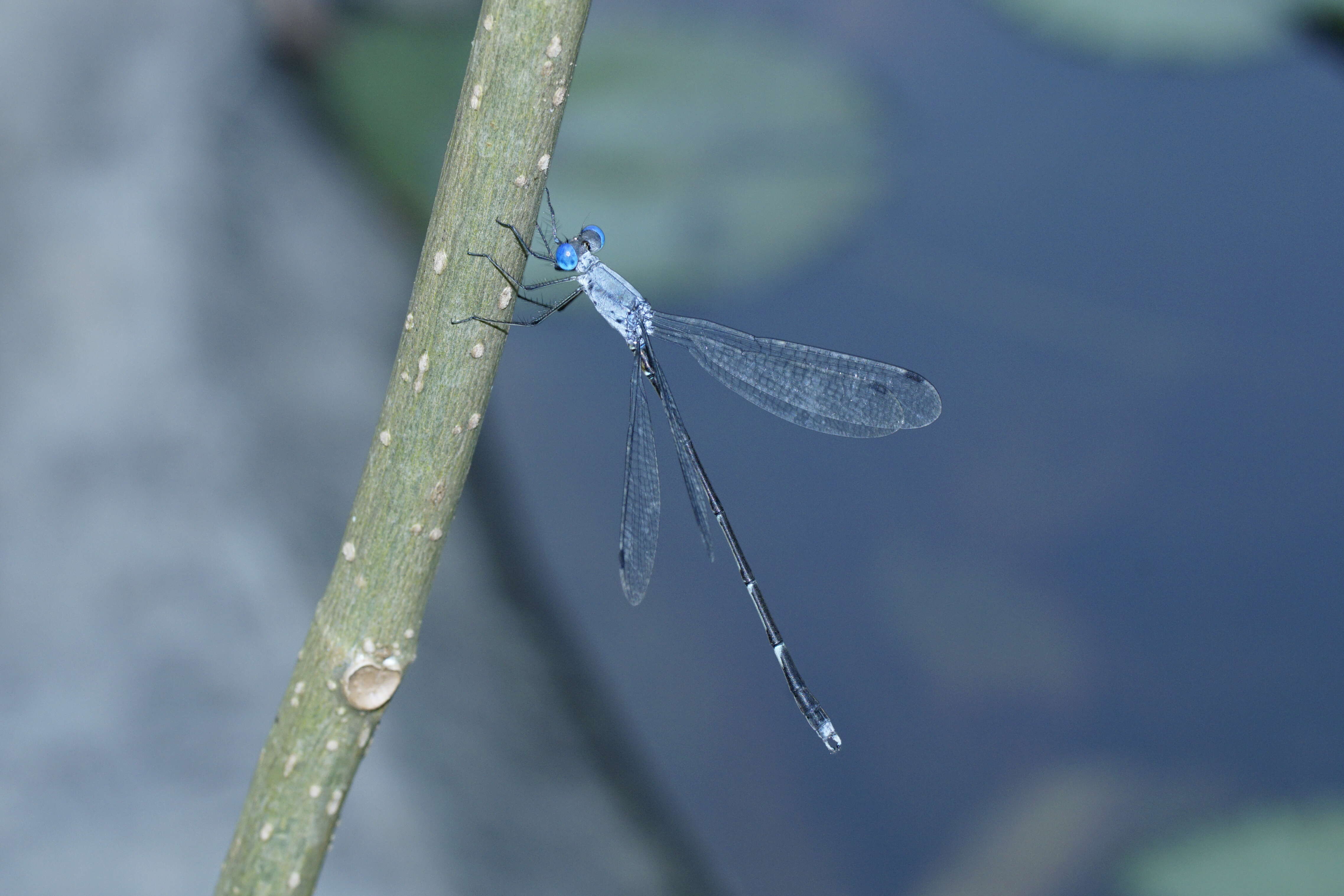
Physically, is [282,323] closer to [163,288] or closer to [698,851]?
[163,288]

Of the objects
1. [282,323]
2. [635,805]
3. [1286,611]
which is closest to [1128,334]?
[1286,611]

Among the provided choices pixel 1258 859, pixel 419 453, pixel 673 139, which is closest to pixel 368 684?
pixel 419 453

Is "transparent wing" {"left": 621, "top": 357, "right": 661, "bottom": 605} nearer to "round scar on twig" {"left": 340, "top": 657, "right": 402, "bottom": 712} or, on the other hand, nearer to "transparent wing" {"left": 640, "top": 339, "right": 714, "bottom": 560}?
"transparent wing" {"left": 640, "top": 339, "right": 714, "bottom": 560}

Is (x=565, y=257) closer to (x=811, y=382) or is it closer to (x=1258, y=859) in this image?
(x=811, y=382)

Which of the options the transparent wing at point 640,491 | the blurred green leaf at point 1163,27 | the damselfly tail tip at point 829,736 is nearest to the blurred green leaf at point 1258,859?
the damselfly tail tip at point 829,736

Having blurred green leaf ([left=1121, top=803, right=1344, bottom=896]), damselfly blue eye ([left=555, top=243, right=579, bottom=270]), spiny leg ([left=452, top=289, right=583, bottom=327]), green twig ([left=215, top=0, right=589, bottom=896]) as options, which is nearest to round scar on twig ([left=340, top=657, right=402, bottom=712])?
green twig ([left=215, top=0, right=589, bottom=896])
